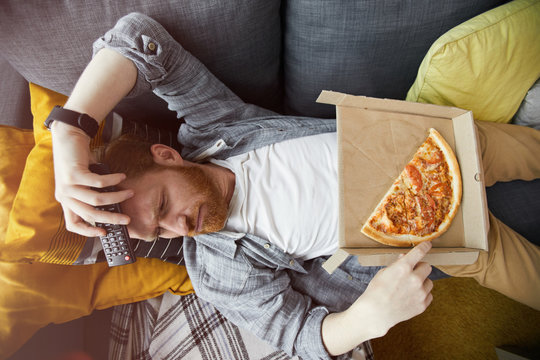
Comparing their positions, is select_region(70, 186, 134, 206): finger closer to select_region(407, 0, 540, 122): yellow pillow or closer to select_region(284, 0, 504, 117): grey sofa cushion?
select_region(284, 0, 504, 117): grey sofa cushion

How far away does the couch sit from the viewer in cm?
101

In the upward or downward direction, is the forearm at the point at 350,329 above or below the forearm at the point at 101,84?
below

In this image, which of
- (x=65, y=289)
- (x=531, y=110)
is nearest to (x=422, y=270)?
(x=531, y=110)

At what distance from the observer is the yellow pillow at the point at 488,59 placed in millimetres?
1023

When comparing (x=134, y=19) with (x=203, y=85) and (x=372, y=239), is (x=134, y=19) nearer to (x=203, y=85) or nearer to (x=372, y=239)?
(x=203, y=85)

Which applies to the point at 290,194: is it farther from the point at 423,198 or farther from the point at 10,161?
the point at 10,161

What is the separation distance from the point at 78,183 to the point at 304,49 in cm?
87

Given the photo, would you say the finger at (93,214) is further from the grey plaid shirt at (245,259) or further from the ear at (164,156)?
the grey plaid shirt at (245,259)

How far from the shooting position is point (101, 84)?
950mm

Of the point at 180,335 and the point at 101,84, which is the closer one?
the point at 101,84

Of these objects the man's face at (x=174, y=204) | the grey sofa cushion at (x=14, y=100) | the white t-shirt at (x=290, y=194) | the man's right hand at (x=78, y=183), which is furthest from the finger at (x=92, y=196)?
the grey sofa cushion at (x=14, y=100)

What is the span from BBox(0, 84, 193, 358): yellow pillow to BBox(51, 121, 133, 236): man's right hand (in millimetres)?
150

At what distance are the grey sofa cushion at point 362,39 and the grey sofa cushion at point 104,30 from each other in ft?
0.37

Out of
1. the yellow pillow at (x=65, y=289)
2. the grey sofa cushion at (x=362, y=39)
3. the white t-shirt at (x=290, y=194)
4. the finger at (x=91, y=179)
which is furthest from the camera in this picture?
the white t-shirt at (x=290, y=194)
